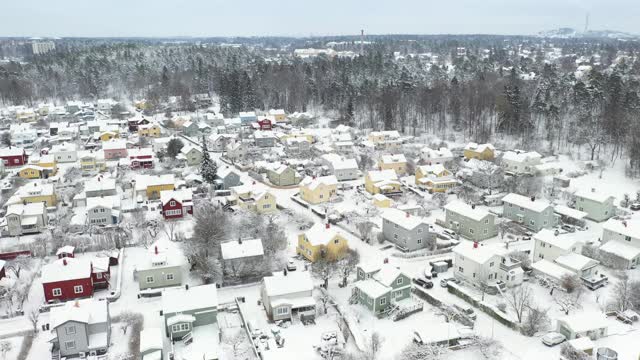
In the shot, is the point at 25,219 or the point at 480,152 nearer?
the point at 25,219

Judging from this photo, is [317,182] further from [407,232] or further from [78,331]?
[78,331]

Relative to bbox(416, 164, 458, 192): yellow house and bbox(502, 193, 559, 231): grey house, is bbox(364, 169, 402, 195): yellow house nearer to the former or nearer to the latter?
bbox(416, 164, 458, 192): yellow house

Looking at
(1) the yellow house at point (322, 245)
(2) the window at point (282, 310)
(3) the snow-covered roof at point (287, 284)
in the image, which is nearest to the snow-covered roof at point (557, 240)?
(1) the yellow house at point (322, 245)

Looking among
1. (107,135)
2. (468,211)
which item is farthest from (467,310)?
(107,135)

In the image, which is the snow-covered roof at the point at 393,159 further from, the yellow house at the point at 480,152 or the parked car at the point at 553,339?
the parked car at the point at 553,339

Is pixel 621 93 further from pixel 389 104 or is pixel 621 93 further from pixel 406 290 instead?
pixel 406 290

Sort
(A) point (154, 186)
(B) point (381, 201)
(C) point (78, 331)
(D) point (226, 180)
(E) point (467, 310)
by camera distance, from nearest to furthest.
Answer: (C) point (78, 331) < (E) point (467, 310) < (B) point (381, 201) < (A) point (154, 186) < (D) point (226, 180)
